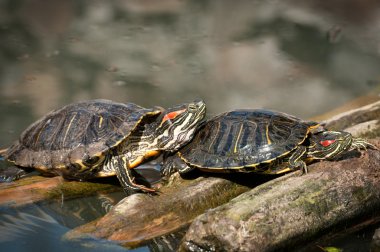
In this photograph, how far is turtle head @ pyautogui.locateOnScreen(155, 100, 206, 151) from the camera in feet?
20.4

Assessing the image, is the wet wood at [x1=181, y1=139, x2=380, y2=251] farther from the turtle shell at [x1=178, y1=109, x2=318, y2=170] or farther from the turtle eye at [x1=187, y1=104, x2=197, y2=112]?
the turtle eye at [x1=187, y1=104, x2=197, y2=112]

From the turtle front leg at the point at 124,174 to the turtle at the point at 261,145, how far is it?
0.36 m

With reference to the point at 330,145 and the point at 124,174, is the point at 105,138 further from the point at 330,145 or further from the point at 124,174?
the point at 330,145

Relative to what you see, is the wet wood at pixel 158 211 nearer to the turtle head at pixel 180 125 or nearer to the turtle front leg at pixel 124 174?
the turtle front leg at pixel 124 174

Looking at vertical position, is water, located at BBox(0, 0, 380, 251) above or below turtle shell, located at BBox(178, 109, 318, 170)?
below

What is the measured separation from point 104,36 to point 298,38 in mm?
4620

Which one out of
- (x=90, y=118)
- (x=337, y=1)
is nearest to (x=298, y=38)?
(x=337, y=1)


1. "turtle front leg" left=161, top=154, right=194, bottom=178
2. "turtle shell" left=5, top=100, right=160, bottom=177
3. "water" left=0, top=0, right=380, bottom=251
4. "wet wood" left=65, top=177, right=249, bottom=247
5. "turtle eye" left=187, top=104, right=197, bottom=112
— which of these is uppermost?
"turtle eye" left=187, top=104, right=197, bottom=112

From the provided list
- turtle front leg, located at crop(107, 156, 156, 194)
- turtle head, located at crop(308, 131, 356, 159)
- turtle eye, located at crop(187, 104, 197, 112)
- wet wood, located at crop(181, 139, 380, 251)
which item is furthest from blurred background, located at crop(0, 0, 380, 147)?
wet wood, located at crop(181, 139, 380, 251)

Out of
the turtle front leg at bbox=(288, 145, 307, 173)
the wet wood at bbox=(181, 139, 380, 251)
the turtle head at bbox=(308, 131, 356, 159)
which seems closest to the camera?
the wet wood at bbox=(181, 139, 380, 251)

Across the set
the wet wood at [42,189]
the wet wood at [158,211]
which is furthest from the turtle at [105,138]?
the wet wood at [158,211]

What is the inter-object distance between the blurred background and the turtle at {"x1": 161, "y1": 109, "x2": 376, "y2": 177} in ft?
11.4

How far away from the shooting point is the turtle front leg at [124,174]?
19.7 ft

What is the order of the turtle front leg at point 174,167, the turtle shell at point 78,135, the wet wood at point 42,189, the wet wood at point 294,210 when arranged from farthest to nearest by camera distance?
1. the turtle shell at point 78,135
2. the turtle front leg at point 174,167
3. the wet wood at point 42,189
4. the wet wood at point 294,210
